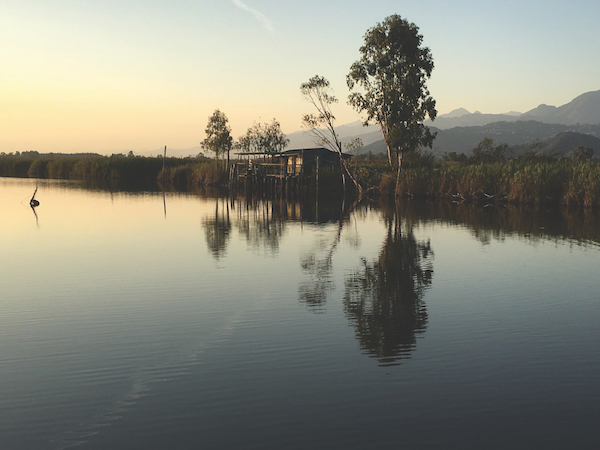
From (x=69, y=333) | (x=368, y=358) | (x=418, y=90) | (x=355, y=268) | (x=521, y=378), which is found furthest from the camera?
(x=418, y=90)

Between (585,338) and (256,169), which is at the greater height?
(256,169)

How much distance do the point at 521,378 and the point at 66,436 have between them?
483 cm

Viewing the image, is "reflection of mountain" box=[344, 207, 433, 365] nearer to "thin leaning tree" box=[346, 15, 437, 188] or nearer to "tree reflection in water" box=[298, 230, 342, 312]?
"tree reflection in water" box=[298, 230, 342, 312]

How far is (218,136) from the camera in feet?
218

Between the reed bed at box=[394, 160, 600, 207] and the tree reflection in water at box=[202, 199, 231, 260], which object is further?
the reed bed at box=[394, 160, 600, 207]

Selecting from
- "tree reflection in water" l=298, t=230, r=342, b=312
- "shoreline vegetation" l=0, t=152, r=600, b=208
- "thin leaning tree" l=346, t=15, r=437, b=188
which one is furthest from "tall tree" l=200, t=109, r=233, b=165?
"tree reflection in water" l=298, t=230, r=342, b=312

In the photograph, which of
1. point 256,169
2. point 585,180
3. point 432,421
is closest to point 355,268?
point 432,421

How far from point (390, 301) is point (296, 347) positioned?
304cm

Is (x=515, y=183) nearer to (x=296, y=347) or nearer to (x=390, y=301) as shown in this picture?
(x=390, y=301)

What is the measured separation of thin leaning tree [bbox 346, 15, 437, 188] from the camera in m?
39.8

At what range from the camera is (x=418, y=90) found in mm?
40375

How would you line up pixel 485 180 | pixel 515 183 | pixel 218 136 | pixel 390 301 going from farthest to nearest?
pixel 218 136 < pixel 485 180 < pixel 515 183 < pixel 390 301

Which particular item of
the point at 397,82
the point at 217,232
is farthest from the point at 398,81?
the point at 217,232

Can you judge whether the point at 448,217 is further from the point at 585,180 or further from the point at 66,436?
the point at 66,436
